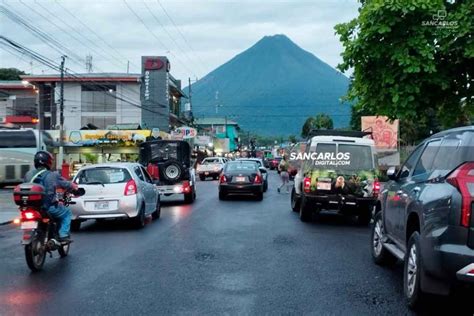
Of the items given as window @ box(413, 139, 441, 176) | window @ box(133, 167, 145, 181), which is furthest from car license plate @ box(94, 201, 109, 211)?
window @ box(413, 139, 441, 176)

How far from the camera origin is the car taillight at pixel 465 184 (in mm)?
5207

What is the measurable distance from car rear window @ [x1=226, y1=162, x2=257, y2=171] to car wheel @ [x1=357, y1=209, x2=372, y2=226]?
816cm

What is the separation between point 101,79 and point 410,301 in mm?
53731

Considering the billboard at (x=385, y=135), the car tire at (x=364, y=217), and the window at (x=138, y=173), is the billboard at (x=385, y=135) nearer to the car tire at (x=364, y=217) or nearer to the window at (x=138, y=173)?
the car tire at (x=364, y=217)

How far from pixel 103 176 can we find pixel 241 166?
33.3ft

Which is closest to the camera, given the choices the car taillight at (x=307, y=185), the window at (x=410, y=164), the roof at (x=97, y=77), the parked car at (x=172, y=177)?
the window at (x=410, y=164)

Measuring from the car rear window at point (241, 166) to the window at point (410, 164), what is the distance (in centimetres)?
1462

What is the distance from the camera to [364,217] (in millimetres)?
14844

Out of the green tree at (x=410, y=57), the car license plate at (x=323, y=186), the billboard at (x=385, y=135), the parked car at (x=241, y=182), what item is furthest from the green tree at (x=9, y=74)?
the green tree at (x=410, y=57)

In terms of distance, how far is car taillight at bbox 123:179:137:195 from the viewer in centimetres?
1314

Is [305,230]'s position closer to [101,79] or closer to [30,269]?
[30,269]

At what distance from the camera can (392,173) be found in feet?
26.9

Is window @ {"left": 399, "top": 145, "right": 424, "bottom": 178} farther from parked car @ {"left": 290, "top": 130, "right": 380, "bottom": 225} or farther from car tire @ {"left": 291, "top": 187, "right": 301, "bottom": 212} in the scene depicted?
car tire @ {"left": 291, "top": 187, "right": 301, "bottom": 212}

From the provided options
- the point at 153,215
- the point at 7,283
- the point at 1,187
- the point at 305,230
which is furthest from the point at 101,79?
the point at 7,283
